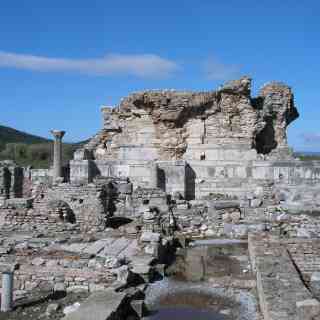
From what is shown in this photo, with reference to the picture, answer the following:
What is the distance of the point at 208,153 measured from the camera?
717 inches

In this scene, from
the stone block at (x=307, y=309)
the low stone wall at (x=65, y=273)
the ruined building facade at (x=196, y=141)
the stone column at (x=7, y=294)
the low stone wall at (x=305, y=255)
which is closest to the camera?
the stone block at (x=307, y=309)

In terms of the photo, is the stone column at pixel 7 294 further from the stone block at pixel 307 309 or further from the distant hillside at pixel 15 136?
the distant hillside at pixel 15 136

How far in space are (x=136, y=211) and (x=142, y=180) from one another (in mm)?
3763

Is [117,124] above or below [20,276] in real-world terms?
above

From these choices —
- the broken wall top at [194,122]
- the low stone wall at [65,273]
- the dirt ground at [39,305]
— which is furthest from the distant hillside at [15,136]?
the dirt ground at [39,305]

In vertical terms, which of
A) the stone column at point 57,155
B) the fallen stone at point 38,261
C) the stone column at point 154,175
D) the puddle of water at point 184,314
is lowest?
the puddle of water at point 184,314

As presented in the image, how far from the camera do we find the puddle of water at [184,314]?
6754 millimetres

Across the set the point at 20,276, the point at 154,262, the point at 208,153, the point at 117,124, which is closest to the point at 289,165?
the point at 208,153

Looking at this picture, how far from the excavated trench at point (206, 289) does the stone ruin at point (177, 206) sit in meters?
0.07

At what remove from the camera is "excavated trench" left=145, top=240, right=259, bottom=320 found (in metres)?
6.96

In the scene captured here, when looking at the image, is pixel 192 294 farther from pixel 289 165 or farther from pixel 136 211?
pixel 289 165

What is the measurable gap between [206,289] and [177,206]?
6.50 m

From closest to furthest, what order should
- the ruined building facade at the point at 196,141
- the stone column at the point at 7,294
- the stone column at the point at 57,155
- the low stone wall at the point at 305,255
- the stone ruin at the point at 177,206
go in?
the stone column at the point at 7,294
the stone ruin at the point at 177,206
the low stone wall at the point at 305,255
the ruined building facade at the point at 196,141
the stone column at the point at 57,155

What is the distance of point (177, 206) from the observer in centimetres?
1455
